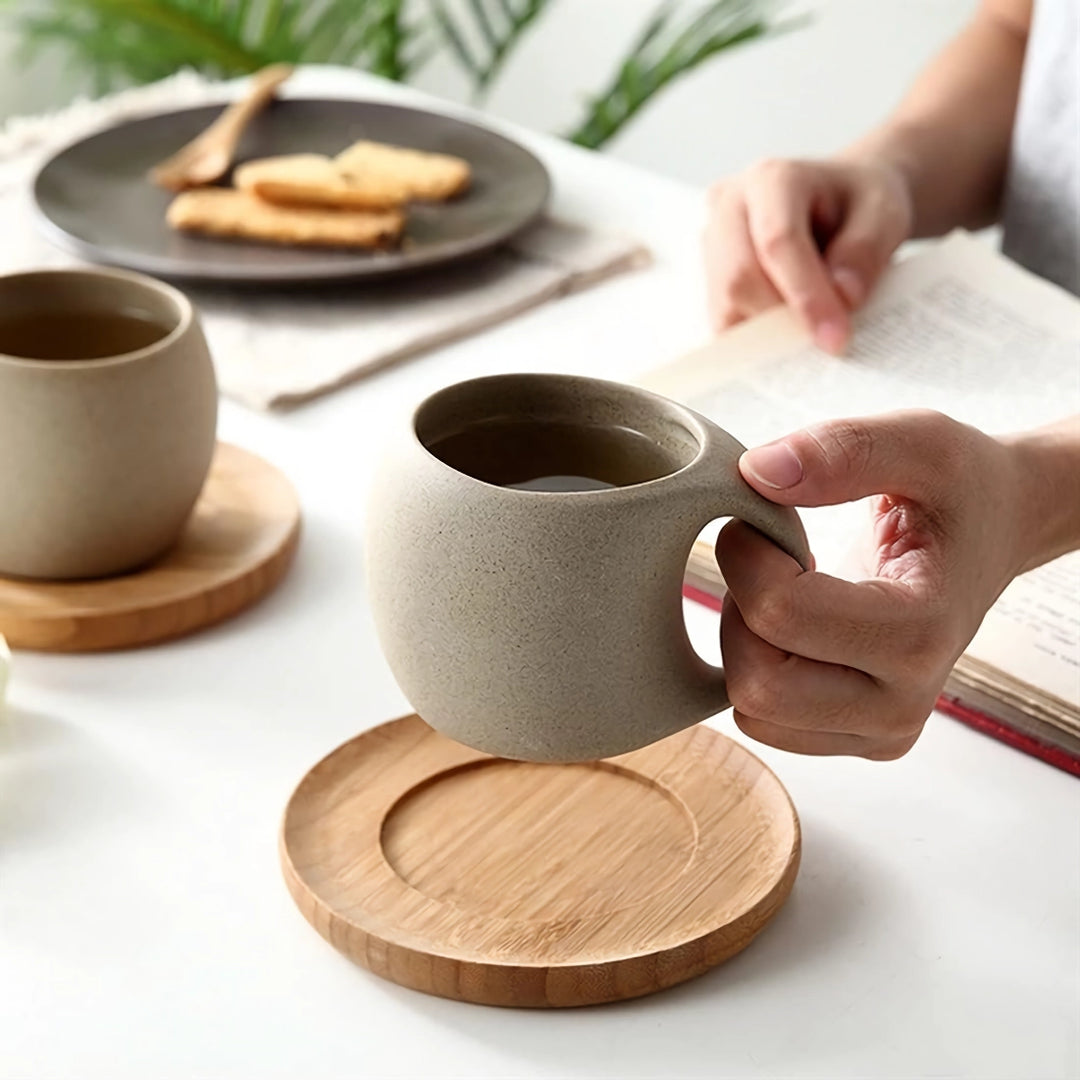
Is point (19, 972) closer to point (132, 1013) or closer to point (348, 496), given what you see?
point (132, 1013)

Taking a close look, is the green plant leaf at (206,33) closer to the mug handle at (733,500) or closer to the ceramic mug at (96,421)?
the ceramic mug at (96,421)

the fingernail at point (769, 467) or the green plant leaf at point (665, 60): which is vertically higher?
the fingernail at point (769, 467)

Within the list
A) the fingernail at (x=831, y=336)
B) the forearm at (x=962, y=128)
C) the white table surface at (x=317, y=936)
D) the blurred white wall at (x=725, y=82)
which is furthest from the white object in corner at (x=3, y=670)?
the blurred white wall at (x=725, y=82)

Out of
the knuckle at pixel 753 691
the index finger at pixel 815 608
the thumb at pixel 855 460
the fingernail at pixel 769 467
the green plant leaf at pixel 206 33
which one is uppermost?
the fingernail at pixel 769 467

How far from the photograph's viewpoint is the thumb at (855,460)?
51cm

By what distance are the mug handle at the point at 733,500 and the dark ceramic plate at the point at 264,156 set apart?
1.94ft

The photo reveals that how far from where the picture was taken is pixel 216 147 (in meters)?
1.22

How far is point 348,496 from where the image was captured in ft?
2.84

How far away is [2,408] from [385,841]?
0.27 meters

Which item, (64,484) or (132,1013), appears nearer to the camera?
(132,1013)

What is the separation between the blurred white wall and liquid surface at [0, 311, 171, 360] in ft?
5.63

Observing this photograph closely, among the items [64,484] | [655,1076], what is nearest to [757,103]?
[64,484]

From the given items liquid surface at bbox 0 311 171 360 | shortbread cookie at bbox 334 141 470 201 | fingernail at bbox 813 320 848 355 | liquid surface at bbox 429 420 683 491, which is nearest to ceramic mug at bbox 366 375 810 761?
liquid surface at bbox 429 420 683 491

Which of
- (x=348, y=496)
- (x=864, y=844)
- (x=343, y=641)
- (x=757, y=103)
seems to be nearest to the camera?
(x=864, y=844)
